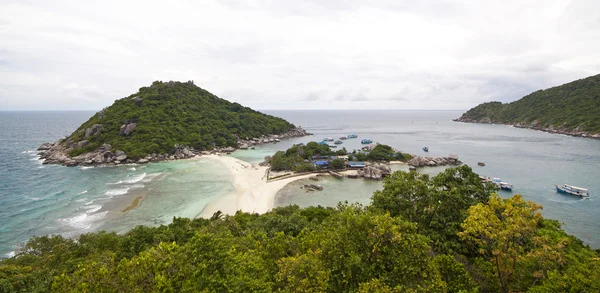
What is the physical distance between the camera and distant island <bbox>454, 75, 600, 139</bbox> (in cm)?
9459

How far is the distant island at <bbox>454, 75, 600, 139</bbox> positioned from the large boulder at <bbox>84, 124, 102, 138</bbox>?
140632mm

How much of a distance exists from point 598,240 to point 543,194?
14.6 metres

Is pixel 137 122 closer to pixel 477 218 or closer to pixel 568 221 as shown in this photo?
pixel 477 218

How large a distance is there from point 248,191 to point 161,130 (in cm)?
4310

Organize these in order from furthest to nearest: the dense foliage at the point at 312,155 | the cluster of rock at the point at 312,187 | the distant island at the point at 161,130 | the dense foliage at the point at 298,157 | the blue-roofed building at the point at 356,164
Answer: the distant island at the point at 161,130
the blue-roofed building at the point at 356,164
the dense foliage at the point at 312,155
the dense foliage at the point at 298,157
the cluster of rock at the point at 312,187

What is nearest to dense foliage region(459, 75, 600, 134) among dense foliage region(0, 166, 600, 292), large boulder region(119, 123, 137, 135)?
dense foliage region(0, 166, 600, 292)

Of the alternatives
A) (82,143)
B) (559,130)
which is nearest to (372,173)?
(82,143)

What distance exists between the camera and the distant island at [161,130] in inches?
2418

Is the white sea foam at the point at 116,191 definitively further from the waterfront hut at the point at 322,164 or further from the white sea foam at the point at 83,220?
the waterfront hut at the point at 322,164

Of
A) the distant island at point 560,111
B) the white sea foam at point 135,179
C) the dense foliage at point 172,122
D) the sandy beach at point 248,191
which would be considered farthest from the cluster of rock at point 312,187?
the distant island at point 560,111

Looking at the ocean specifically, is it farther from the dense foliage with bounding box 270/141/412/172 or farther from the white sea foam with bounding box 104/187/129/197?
the dense foliage with bounding box 270/141/412/172

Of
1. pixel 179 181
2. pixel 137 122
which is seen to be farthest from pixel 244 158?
pixel 137 122

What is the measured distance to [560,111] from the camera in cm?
11394

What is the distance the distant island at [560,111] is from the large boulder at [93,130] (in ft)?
461
